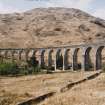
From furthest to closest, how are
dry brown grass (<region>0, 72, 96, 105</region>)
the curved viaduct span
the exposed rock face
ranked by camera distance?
the exposed rock face → the curved viaduct span → dry brown grass (<region>0, 72, 96, 105</region>)

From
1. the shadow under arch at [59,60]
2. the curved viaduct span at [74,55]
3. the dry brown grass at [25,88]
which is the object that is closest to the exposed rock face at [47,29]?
the curved viaduct span at [74,55]

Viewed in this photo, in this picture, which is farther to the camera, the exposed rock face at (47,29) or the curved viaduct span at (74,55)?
the exposed rock face at (47,29)

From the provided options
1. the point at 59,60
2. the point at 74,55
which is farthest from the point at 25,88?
the point at 59,60

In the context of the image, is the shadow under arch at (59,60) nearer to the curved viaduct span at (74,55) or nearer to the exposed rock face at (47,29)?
the curved viaduct span at (74,55)

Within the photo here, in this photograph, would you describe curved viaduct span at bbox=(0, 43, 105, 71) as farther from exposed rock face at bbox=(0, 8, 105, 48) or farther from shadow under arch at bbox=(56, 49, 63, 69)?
exposed rock face at bbox=(0, 8, 105, 48)

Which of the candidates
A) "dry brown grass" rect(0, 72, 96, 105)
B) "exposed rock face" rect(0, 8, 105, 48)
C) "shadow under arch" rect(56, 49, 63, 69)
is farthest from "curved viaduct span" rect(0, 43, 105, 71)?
"exposed rock face" rect(0, 8, 105, 48)

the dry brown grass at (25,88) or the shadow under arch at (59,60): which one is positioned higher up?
the dry brown grass at (25,88)

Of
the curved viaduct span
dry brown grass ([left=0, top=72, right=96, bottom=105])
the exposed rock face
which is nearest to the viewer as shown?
dry brown grass ([left=0, top=72, right=96, bottom=105])

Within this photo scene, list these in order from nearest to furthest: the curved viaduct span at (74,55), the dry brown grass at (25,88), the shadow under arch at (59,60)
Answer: the dry brown grass at (25,88)
the curved viaduct span at (74,55)
the shadow under arch at (59,60)

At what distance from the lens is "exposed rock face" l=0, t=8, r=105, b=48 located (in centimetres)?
9550

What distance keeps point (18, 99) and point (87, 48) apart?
32591 mm

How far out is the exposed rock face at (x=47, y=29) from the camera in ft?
313

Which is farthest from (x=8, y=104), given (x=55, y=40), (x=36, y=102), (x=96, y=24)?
(x=96, y=24)

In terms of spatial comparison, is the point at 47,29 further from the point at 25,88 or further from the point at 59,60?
the point at 25,88
